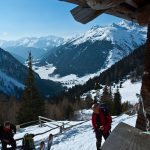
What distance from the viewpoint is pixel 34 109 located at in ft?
168

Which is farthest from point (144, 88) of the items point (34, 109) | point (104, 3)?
point (34, 109)

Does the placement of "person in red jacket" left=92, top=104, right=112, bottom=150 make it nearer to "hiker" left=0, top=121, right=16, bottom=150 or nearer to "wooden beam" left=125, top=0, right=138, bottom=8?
"hiker" left=0, top=121, right=16, bottom=150

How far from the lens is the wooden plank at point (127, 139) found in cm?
327

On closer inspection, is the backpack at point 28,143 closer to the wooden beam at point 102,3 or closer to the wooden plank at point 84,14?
the wooden plank at point 84,14

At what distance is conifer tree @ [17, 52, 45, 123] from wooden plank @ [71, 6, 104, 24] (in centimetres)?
4715

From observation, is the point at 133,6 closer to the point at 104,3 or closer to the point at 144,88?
the point at 104,3

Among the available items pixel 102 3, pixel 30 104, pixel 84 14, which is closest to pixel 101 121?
pixel 84 14

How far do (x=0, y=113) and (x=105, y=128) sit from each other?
72.7 meters

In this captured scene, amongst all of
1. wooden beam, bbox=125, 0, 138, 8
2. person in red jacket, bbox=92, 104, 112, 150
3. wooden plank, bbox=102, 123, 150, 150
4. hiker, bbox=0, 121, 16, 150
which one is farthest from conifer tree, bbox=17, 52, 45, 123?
wooden beam, bbox=125, 0, 138, 8

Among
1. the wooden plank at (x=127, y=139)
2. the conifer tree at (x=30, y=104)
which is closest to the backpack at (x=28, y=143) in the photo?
the wooden plank at (x=127, y=139)

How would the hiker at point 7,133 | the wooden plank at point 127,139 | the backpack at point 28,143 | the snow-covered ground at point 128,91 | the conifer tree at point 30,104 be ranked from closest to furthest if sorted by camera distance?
the wooden plank at point 127,139
the hiker at point 7,133
the backpack at point 28,143
the conifer tree at point 30,104
the snow-covered ground at point 128,91

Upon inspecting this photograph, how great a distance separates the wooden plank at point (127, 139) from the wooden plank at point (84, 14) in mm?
1079

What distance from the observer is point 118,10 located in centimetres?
384

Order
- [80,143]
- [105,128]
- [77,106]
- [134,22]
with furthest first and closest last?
[77,106], [80,143], [105,128], [134,22]
